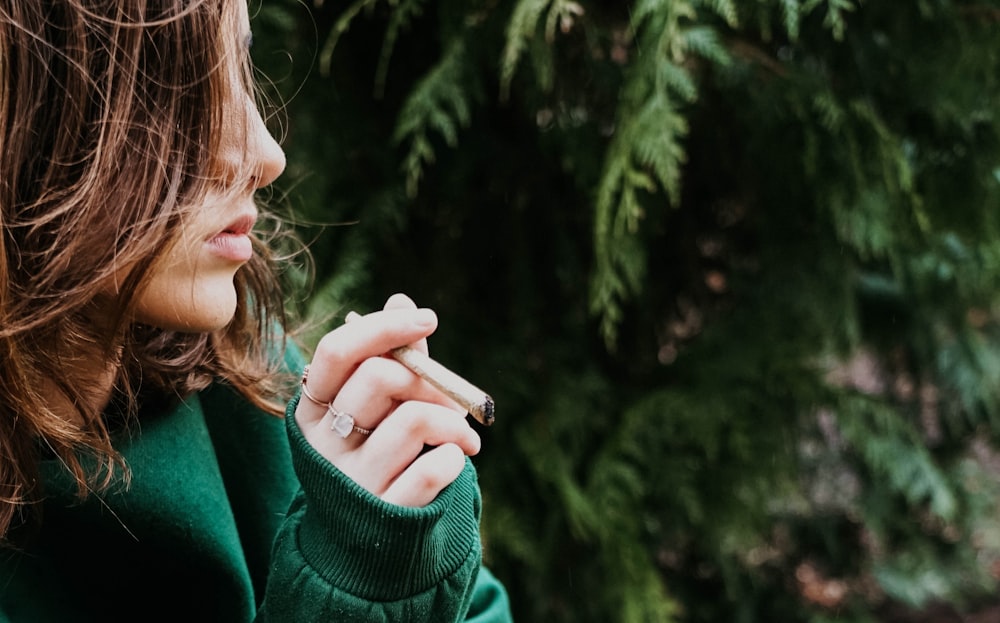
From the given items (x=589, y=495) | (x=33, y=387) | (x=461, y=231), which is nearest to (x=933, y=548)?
(x=589, y=495)

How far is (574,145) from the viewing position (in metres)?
1.57

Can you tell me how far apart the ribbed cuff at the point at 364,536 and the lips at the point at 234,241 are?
162mm

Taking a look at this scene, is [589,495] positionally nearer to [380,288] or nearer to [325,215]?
[380,288]

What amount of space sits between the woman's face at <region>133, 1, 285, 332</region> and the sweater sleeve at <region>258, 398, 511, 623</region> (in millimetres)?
129

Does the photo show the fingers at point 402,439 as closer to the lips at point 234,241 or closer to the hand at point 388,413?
the hand at point 388,413

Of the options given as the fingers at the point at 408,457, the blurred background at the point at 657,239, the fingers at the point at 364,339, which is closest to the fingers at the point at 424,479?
the fingers at the point at 408,457

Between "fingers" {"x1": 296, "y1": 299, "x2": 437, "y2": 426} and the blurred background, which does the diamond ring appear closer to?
"fingers" {"x1": 296, "y1": 299, "x2": 437, "y2": 426}

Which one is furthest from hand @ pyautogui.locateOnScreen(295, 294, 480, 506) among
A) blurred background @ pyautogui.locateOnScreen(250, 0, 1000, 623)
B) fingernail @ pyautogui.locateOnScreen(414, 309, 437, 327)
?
blurred background @ pyautogui.locateOnScreen(250, 0, 1000, 623)

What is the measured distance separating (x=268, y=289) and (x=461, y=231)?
0.64 meters

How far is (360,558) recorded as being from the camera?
0.81m

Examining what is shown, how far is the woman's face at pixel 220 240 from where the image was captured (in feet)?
2.74

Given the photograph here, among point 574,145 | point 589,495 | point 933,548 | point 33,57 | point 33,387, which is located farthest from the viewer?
point 933,548

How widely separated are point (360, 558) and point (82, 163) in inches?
16.9

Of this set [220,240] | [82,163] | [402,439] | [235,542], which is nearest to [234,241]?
[220,240]
